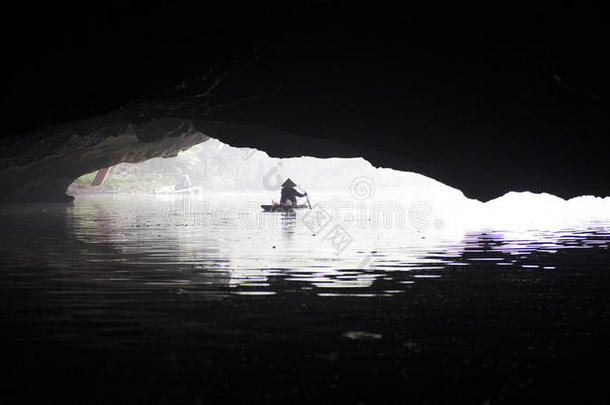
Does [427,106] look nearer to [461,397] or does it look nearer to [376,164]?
[376,164]

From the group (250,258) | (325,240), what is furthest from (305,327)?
(325,240)

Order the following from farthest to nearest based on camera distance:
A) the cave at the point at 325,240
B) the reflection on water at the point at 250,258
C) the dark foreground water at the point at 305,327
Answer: the reflection on water at the point at 250,258 < the cave at the point at 325,240 < the dark foreground water at the point at 305,327

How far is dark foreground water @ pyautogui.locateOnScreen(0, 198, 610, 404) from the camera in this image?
16.8 feet

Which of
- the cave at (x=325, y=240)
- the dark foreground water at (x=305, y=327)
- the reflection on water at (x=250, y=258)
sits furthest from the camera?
the reflection on water at (x=250, y=258)

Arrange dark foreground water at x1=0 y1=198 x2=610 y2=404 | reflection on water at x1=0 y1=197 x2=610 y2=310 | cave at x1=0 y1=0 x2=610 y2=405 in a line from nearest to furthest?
dark foreground water at x1=0 y1=198 x2=610 y2=404 < cave at x1=0 y1=0 x2=610 y2=405 < reflection on water at x1=0 y1=197 x2=610 y2=310

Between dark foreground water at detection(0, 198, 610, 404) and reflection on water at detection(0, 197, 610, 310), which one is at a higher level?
reflection on water at detection(0, 197, 610, 310)

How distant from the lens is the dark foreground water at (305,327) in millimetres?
5113

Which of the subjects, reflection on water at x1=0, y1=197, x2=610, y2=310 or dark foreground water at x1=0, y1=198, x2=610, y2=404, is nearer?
dark foreground water at x1=0, y1=198, x2=610, y2=404

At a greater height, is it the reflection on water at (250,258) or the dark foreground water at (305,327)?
the reflection on water at (250,258)

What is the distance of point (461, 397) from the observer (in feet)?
16.0

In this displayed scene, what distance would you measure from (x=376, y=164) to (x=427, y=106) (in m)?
6.48

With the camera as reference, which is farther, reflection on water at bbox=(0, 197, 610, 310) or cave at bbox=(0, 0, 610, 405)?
reflection on water at bbox=(0, 197, 610, 310)

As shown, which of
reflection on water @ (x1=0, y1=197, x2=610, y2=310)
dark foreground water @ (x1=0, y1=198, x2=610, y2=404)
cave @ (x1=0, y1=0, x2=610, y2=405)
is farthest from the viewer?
reflection on water @ (x1=0, y1=197, x2=610, y2=310)

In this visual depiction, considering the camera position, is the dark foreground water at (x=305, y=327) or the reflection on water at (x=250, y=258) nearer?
the dark foreground water at (x=305, y=327)
